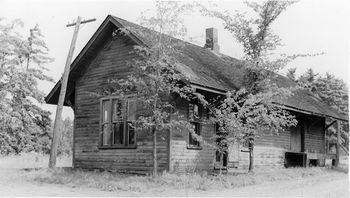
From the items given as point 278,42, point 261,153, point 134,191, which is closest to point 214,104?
point 278,42

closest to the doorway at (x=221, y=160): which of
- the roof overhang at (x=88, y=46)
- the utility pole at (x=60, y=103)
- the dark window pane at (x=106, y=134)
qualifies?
the dark window pane at (x=106, y=134)

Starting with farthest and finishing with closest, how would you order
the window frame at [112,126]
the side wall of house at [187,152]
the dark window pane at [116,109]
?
1. the dark window pane at [116,109]
2. the window frame at [112,126]
3. the side wall of house at [187,152]

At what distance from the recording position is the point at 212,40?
2567cm

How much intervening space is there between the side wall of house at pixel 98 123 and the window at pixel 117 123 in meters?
0.26

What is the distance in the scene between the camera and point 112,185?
13000 millimetres

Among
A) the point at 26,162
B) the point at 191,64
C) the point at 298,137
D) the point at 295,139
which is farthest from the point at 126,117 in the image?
the point at 26,162

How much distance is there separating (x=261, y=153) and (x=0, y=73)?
17.3 m

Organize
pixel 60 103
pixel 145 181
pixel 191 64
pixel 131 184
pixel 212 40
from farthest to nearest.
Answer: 1. pixel 212 40
2. pixel 60 103
3. pixel 191 64
4. pixel 145 181
5. pixel 131 184

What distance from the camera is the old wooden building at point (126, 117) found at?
16.2 m

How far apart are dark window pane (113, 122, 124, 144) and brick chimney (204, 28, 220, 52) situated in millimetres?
10059

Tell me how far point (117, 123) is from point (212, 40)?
10260mm

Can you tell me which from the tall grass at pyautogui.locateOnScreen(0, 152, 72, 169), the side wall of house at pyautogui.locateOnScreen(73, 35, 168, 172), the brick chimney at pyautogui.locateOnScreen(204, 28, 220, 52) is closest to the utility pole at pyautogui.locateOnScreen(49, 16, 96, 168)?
the side wall of house at pyautogui.locateOnScreen(73, 35, 168, 172)

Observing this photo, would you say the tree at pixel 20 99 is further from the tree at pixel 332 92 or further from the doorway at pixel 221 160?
the tree at pixel 332 92

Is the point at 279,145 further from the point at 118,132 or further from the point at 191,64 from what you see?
the point at 118,132
